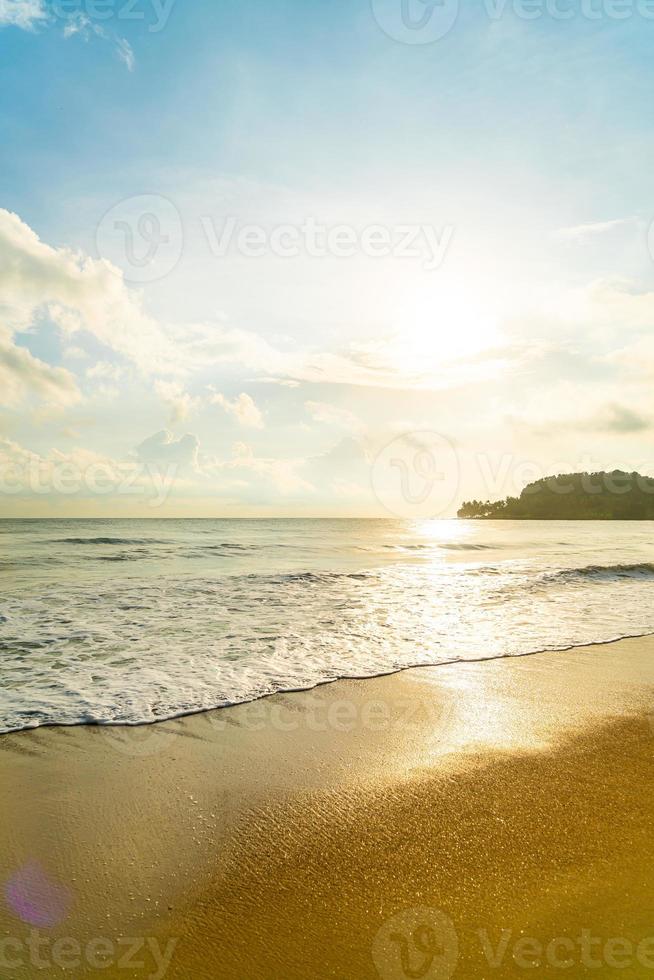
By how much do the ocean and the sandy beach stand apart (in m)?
1.14

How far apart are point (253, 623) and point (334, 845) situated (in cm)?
707

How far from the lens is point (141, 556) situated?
25.0 metres

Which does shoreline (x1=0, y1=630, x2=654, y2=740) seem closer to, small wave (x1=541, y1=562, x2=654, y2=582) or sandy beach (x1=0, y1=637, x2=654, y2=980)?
sandy beach (x1=0, y1=637, x2=654, y2=980)

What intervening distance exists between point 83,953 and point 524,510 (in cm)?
13302

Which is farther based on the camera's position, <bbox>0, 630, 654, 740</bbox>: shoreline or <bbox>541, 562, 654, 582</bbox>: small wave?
<bbox>541, 562, 654, 582</bbox>: small wave

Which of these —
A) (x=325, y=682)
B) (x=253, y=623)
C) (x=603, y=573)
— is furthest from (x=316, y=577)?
(x=325, y=682)

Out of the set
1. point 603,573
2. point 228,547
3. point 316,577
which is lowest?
point 228,547

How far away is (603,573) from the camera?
19500 millimetres

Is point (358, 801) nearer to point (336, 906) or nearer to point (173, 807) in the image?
point (336, 906)

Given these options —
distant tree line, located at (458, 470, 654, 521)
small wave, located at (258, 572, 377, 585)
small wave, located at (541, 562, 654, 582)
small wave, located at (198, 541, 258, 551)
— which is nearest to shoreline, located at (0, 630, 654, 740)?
small wave, located at (541, 562, 654, 582)

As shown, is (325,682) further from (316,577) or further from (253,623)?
(316,577)

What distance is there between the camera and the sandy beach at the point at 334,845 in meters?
2.75

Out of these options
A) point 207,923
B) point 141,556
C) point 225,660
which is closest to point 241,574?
point 141,556

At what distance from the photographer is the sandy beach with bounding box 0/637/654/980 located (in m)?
2.75
